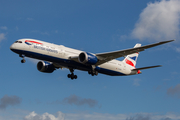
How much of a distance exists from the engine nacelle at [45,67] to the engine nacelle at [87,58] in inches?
360

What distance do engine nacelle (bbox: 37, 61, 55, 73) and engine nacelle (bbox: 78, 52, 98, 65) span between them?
915 cm

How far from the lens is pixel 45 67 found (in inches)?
1855

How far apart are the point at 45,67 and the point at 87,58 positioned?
35.5 feet

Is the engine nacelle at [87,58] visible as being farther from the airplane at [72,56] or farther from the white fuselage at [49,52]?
A: the white fuselage at [49,52]

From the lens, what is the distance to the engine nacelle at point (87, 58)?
131 ft

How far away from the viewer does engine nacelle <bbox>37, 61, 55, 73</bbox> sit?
4715cm

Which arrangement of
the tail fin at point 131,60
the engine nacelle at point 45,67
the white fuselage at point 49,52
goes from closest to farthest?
the white fuselage at point 49,52, the engine nacelle at point 45,67, the tail fin at point 131,60

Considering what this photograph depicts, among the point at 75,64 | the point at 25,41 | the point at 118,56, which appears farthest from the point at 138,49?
the point at 25,41

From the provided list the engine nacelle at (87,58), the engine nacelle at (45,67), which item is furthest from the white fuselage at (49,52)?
the engine nacelle at (45,67)

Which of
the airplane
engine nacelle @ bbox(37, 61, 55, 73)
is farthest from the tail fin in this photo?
engine nacelle @ bbox(37, 61, 55, 73)

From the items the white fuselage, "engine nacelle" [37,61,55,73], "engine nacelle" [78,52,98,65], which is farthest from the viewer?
"engine nacelle" [37,61,55,73]

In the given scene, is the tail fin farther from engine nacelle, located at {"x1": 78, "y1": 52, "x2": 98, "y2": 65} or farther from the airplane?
engine nacelle, located at {"x1": 78, "y1": 52, "x2": 98, "y2": 65}

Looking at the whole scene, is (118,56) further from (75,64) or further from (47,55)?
(47,55)

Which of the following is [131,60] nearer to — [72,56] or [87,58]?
[87,58]
